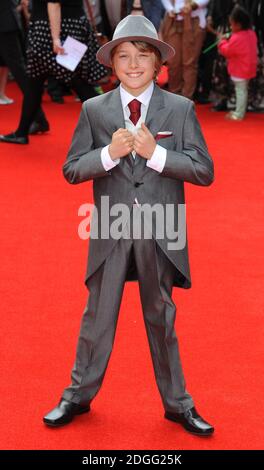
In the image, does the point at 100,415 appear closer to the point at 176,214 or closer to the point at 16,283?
the point at 176,214

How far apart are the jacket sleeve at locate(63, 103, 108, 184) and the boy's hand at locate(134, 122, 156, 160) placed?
0.14 metres

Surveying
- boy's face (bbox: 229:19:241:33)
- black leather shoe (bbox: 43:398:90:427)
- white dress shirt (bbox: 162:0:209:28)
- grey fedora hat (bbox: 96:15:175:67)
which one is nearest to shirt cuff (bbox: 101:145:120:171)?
grey fedora hat (bbox: 96:15:175:67)

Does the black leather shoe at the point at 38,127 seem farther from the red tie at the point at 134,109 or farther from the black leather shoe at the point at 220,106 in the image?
the red tie at the point at 134,109

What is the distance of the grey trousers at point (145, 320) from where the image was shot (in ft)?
9.56

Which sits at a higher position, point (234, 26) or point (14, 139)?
point (234, 26)

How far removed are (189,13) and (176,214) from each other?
666 cm

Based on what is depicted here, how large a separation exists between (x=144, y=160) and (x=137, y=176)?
0.05 m

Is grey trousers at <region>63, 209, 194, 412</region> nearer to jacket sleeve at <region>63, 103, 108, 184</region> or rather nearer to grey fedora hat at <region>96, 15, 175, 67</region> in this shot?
jacket sleeve at <region>63, 103, 108, 184</region>

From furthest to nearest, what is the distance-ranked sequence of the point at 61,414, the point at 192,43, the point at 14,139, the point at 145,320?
1. the point at 192,43
2. the point at 14,139
3. the point at 61,414
4. the point at 145,320

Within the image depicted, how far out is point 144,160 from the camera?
2.85 m

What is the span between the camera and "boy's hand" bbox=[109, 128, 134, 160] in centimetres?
272

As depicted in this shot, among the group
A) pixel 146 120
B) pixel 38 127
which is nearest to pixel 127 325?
pixel 146 120

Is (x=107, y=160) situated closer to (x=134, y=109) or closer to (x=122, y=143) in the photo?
(x=122, y=143)

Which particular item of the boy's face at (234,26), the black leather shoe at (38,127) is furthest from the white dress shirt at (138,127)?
the boy's face at (234,26)
